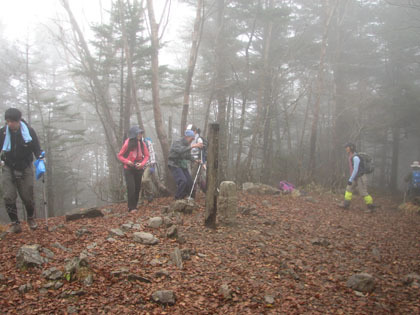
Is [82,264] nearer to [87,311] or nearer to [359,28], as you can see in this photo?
[87,311]

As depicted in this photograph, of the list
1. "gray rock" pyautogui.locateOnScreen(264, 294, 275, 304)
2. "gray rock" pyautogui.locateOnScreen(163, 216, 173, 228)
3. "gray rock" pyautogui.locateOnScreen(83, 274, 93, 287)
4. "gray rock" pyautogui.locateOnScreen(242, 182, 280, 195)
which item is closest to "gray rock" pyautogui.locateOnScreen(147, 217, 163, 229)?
"gray rock" pyautogui.locateOnScreen(163, 216, 173, 228)

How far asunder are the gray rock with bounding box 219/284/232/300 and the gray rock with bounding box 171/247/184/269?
734 millimetres

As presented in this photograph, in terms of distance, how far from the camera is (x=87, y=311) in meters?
2.92

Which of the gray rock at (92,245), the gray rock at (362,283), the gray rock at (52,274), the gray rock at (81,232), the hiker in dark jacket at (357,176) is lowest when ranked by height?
the gray rock at (362,283)

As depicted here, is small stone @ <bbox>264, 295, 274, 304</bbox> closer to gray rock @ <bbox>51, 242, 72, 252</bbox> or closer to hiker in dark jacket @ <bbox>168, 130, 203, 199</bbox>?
gray rock @ <bbox>51, 242, 72, 252</bbox>

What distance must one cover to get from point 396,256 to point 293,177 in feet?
28.9

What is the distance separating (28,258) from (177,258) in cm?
188

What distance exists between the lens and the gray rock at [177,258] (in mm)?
4032

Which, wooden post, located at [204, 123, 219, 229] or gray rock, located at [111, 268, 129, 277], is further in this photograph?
wooden post, located at [204, 123, 219, 229]

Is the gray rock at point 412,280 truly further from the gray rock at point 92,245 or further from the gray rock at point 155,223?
the gray rock at point 92,245

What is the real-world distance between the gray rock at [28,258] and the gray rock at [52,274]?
0.89ft

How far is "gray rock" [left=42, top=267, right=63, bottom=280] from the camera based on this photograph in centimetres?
344

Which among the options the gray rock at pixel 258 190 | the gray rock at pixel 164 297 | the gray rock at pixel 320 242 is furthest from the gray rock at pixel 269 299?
the gray rock at pixel 258 190

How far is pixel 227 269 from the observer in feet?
13.4
